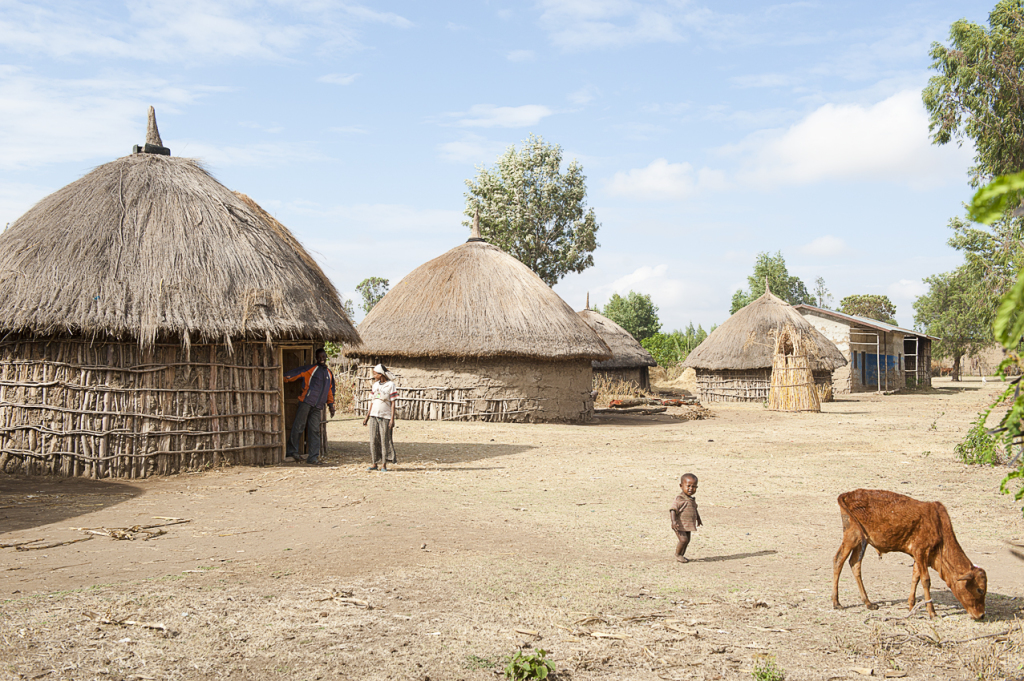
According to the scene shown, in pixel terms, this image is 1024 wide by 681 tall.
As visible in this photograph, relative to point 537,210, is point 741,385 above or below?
below

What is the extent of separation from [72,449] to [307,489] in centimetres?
302

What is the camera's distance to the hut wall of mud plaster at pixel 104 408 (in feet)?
30.9

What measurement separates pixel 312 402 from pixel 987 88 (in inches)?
718

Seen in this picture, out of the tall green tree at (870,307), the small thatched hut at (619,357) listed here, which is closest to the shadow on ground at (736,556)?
the small thatched hut at (619,357)

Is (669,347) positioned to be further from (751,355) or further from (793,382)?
(793,382)

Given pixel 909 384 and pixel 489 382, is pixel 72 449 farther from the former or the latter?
pixel 909 384

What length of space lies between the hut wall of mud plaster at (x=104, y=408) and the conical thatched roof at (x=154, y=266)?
36 centimetres

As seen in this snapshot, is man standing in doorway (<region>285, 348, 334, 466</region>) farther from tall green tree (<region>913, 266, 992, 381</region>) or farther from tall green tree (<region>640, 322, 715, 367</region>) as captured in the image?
tall green tree (<region>913, 266, 992, 381</region>)

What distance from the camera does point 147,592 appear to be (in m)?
4.85

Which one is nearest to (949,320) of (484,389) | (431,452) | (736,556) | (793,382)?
(793,382)

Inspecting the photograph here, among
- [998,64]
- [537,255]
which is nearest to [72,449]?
[998,64]

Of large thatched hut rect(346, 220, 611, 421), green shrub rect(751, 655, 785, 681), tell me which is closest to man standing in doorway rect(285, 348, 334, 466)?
large thatched hut rect(346, 220, 611, 421)

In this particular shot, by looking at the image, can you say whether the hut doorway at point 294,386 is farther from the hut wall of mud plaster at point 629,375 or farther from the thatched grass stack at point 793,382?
the hut wall of mud plaster at point 629,375

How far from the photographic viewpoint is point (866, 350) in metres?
34.3
